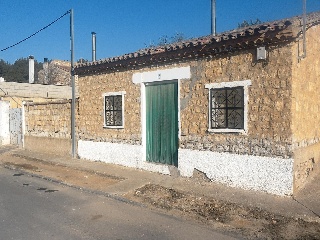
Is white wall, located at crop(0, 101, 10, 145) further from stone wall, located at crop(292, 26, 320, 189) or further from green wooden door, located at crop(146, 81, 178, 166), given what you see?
stone wall, located at crop(292, 26, 320, 189)

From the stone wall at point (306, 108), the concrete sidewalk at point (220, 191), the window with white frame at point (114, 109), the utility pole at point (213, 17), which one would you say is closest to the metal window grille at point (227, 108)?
the stone wall at point (306, 108)

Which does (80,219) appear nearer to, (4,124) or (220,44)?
(220,44)

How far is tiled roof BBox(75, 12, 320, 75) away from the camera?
Answer: 21.5 feet

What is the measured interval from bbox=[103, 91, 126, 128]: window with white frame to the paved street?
386cm

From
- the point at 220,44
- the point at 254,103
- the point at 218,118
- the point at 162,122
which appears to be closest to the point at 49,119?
the point at 162,122

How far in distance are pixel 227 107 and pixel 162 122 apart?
2.48 meters

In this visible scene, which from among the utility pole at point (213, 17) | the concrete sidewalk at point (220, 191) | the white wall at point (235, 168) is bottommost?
the concrete sidewalk at point (220, 191)

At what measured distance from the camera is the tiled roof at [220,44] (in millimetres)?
6550

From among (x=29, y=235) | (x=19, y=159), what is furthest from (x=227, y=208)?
(x=19, y=159)

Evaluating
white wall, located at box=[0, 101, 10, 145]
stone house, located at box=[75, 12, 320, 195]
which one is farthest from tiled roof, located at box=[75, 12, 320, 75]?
white wall, located at box=[0, 101, 10, 145]

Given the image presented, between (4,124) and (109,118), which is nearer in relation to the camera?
(109,118)

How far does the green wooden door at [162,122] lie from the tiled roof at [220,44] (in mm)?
947

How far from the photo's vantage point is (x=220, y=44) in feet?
25.0

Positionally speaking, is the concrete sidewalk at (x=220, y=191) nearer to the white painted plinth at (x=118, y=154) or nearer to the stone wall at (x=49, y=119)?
the white painted plinth at (x=118, y=154)
